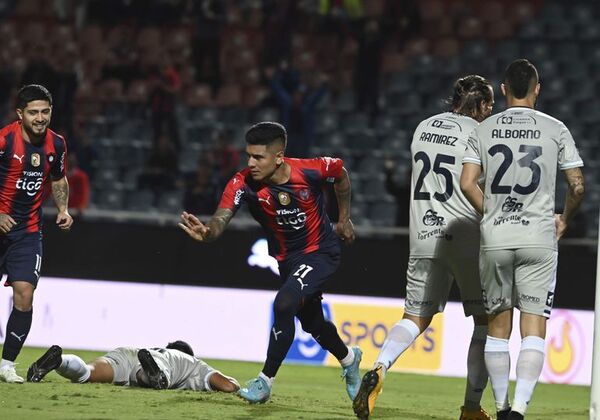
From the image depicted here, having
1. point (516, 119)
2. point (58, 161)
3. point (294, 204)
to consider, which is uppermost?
point (516, 119)

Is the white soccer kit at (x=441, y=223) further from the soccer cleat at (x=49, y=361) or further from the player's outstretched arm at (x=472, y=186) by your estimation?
the soccer cleat at (x=49, y=361)

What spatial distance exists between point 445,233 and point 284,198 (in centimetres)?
119

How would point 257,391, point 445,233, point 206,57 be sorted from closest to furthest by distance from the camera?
point 445,233, point 257,391, point 206,57

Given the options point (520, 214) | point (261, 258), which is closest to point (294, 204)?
point (520, 214)

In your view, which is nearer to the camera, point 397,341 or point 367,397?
point 367,397

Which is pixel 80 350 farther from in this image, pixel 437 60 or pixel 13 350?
pixel 437 60

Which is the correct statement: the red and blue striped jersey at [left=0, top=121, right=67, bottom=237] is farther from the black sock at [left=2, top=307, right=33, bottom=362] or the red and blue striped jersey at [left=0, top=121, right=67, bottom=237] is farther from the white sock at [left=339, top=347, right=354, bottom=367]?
the white sock at [left=339, top=347, right=354, bottom=367]

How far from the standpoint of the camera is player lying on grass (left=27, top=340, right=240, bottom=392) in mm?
8461

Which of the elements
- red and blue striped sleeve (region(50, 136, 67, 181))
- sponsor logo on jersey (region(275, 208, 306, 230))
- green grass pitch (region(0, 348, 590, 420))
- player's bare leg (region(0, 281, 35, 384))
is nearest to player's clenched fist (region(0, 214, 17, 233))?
player's bare leg (region(0, 281, 35, 384))

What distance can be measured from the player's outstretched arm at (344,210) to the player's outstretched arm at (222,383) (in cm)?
132

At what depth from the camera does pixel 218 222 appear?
764 centimetres

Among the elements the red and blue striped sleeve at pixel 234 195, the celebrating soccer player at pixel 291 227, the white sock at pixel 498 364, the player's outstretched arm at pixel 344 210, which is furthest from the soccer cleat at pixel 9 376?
the white sock at pixel 498 364

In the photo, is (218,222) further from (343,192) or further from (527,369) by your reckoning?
(527,369)

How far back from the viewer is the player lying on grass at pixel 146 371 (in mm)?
8461
